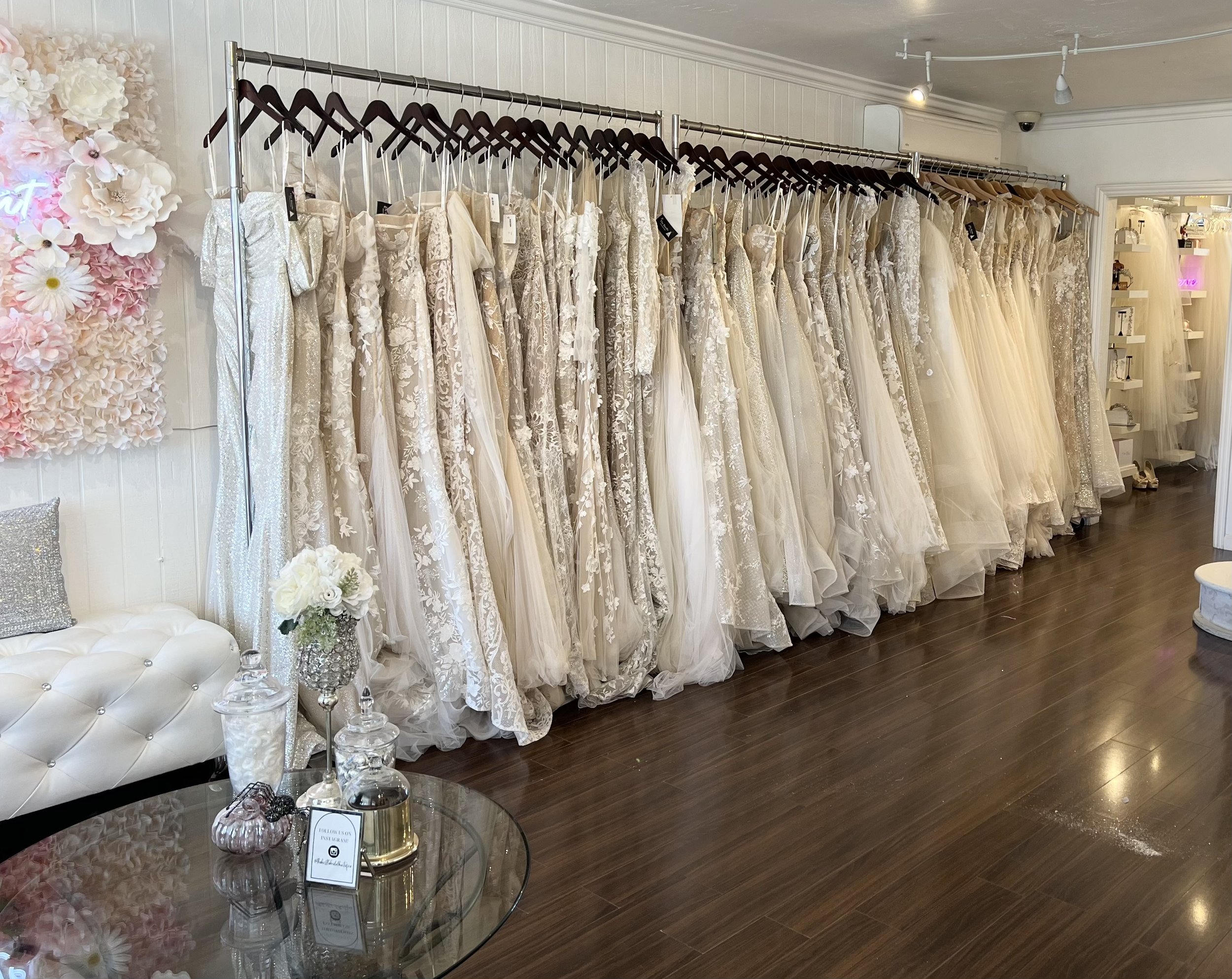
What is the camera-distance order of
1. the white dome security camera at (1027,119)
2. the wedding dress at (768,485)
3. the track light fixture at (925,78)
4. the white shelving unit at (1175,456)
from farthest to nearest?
the white shelving unit at (1175,456) → the white dome security camera at (1027,119) → the track light fixture at (925,78) → the wedding dress at (768,485)

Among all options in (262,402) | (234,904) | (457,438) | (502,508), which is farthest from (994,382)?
(234,904)

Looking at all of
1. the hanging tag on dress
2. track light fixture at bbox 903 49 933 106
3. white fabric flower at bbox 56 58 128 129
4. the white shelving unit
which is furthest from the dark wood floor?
the white shelving unit

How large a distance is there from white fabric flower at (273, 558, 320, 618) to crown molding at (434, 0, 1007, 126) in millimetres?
2595

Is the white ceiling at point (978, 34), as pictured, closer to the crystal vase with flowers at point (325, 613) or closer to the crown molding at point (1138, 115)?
the crown molding at point (1138, 115)

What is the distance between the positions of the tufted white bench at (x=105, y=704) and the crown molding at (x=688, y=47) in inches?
91.2

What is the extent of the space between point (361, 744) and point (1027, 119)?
6.30 m

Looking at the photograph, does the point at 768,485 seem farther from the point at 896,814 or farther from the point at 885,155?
the point at 885,155

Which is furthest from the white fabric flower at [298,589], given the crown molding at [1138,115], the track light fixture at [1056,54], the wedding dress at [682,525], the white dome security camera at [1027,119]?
the crown molding at [1138,115]

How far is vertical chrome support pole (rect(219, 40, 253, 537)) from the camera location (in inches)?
123

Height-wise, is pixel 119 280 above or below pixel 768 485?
above

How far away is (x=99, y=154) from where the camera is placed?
299 centimetres

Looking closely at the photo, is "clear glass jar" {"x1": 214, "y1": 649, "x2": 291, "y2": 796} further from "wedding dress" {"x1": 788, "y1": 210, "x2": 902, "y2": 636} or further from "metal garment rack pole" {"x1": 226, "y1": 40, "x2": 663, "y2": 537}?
"wedding dress" {"x1": 788, "y1": 210, "x2": 902, "y2": 636}

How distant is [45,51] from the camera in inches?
115

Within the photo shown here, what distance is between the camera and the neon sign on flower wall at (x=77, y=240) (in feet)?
9.49
